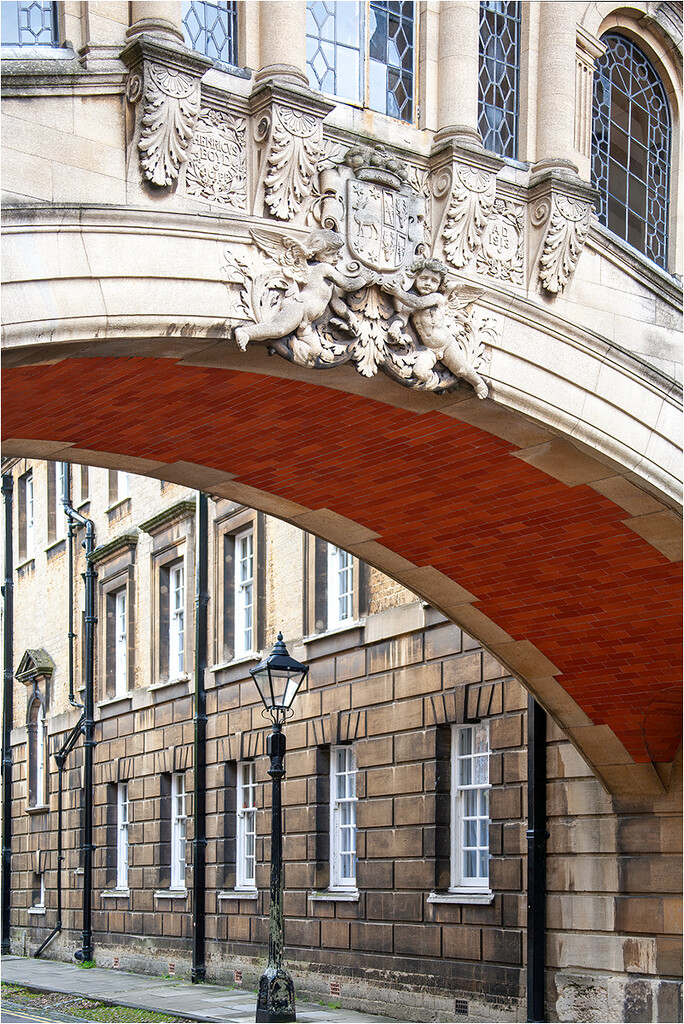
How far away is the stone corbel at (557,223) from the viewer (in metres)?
9.91

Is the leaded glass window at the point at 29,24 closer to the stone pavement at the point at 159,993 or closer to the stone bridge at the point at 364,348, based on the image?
the stone bridge at the point at 364,348

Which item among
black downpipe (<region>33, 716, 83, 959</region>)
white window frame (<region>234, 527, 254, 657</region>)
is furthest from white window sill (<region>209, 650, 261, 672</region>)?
black downpipe (<region>33, 716, 83, 959</region>)

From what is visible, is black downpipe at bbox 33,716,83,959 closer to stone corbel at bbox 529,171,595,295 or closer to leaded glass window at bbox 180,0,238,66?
stone corbel at bbox 529,171,595,295

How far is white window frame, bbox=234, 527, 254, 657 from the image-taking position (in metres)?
23.0

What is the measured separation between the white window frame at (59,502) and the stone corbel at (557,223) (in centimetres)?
2277

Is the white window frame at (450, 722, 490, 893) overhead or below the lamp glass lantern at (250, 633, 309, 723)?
below

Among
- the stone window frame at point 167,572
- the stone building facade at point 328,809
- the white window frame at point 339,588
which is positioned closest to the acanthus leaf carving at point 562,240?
the stone building facade at point 328,809

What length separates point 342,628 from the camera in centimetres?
1912

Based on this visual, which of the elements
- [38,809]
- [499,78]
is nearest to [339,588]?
[499,78]

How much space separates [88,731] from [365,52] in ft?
69.1

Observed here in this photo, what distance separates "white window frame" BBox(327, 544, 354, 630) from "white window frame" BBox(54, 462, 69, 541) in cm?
1275

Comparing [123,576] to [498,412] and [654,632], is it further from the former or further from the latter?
[498,412]

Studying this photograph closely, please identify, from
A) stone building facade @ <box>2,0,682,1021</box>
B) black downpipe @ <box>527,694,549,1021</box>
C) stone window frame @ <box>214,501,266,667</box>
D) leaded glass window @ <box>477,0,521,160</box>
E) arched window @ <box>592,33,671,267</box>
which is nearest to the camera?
stone building facade @ <box>2,0,682,1021</box>

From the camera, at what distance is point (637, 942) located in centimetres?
1343
